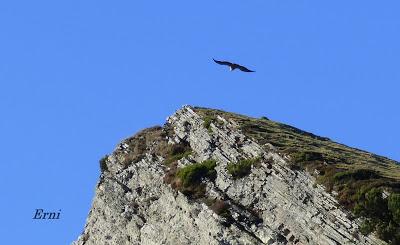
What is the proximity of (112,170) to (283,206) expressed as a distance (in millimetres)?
24772

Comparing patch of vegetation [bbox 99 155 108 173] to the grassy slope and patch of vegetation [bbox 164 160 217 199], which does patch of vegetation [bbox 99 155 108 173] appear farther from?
patch of vegetation [bbox 164 160 217 199]

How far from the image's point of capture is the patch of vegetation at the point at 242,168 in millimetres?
83062

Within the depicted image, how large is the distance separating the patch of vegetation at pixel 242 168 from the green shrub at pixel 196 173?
7.43 ft

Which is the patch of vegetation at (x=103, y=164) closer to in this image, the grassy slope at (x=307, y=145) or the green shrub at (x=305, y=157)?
the grassy slope at (x=307, y=145)

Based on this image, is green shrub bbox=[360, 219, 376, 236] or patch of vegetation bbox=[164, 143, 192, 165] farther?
patch of vegetation bbox=[164, 143, 192, 165]

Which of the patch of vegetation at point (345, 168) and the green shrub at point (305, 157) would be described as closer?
the patch of vegetation at point (345, 168)

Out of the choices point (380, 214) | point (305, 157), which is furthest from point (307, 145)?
point (380, 214)

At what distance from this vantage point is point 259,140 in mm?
85938

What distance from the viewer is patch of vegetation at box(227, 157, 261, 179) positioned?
83062 millimetres

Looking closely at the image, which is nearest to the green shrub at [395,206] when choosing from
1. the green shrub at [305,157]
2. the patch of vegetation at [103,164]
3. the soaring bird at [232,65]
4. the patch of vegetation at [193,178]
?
the green shrub at [305,157]

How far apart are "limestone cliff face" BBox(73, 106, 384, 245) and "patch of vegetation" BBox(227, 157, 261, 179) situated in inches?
15.8

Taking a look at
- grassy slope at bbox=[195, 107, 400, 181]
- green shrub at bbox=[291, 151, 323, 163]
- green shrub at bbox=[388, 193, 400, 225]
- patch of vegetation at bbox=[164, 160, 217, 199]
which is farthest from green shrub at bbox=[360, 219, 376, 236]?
patch of vegetation at bbox=[164, 160, 217, 199]

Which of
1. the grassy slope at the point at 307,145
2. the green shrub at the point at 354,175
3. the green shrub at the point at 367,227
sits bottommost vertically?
the green shrub at the point at 367,227

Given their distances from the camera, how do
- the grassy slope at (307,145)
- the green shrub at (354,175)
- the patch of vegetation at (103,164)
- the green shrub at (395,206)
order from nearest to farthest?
the green shrub at (395,206)
the green shrub at (354,175)
the grassy slope at (307,145)
the patch of vegetation at (103,164)
